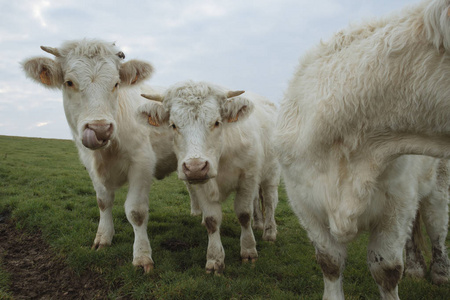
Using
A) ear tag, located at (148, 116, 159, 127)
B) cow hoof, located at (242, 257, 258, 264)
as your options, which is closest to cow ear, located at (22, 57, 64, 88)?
ear tag, located at (148, 116, 159, 127)

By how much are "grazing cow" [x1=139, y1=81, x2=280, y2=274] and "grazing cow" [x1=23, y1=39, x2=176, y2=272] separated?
42 centimetres

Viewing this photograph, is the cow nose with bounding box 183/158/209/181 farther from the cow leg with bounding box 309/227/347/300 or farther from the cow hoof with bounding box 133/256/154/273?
the cow hoof with bounding box 133/256/154/273

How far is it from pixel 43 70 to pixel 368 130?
3710mm

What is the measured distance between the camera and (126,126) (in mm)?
4504

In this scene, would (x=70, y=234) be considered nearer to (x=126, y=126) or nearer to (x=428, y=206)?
(x=126, y=126)

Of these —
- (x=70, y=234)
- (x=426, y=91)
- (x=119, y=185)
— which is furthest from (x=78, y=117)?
(x=426, y=91)

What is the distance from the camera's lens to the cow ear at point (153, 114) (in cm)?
432

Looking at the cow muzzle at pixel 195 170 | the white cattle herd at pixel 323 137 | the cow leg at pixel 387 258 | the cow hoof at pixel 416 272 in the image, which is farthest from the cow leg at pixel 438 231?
the cow muzzle at pixel 195 170

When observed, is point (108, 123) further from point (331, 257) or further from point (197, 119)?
point (331, 257)

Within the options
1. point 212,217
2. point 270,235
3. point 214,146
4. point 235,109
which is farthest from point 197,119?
point 270,235

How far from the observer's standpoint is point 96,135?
3557 millimetres

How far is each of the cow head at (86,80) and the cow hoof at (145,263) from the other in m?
1.57

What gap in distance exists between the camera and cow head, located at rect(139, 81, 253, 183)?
3.62 m

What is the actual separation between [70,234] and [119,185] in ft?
4.56
